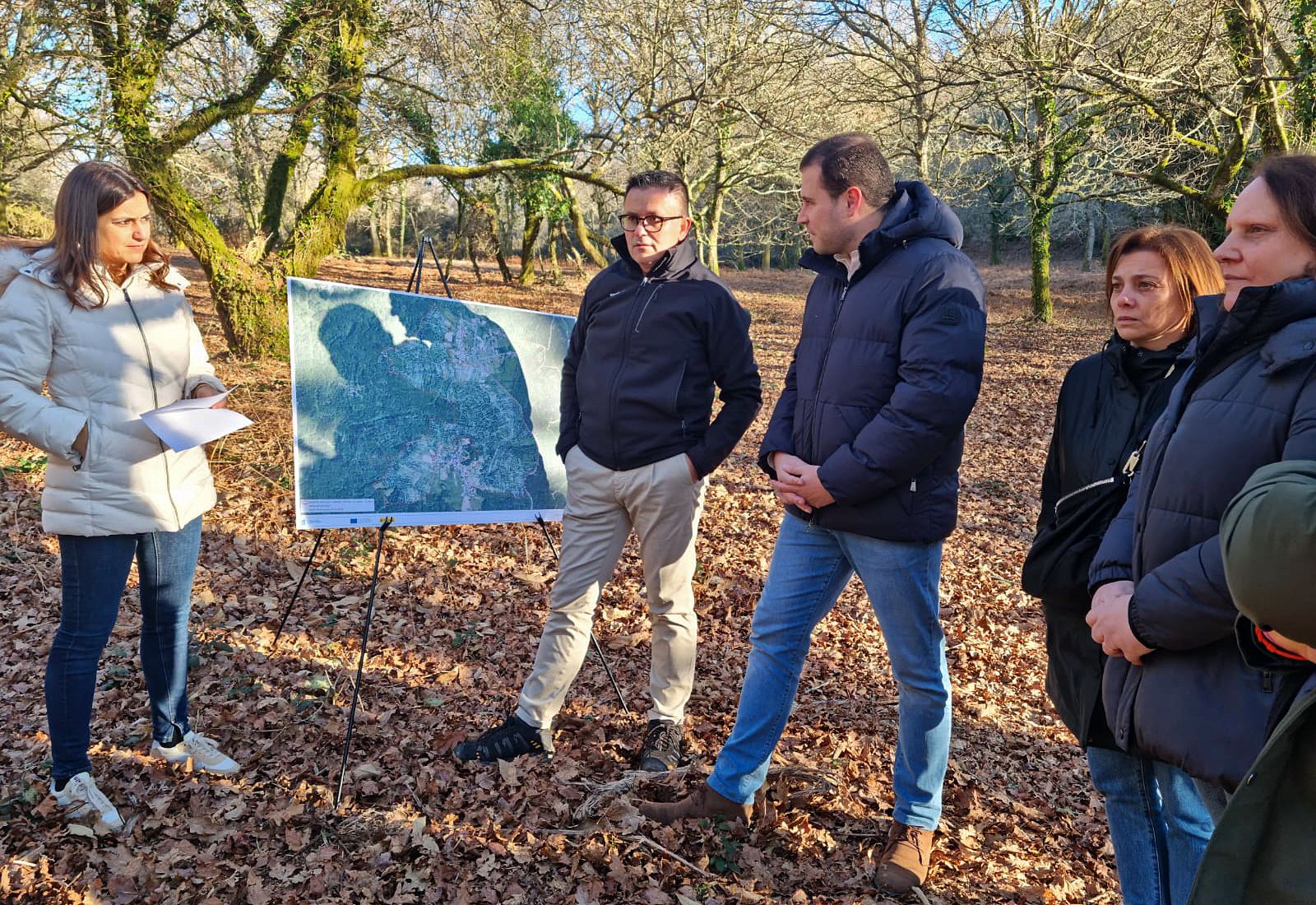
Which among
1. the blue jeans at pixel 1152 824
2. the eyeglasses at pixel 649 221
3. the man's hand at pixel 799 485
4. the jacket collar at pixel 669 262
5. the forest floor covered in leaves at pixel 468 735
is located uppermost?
the eyeglasses at pixel 649 221

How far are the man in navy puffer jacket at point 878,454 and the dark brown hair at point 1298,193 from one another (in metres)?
0.92

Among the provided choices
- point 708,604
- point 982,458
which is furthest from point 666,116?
point 708,604

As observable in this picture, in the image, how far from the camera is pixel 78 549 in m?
3.04

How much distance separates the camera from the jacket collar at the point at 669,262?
Result: 3551 millimetres

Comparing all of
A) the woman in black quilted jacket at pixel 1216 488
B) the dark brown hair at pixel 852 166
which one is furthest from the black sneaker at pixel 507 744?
the dark brown hair at pixel 852 166

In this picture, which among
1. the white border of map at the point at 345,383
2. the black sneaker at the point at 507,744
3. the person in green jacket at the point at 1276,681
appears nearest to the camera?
the person in green jacket at the point at 1276,681

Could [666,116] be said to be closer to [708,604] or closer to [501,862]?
[708,604]

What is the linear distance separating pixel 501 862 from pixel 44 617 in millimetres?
3512

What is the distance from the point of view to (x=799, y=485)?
294 cm

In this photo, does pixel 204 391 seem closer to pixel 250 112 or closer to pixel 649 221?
pixel 649 221

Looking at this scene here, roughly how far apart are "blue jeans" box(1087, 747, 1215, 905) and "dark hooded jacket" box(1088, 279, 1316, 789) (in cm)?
37

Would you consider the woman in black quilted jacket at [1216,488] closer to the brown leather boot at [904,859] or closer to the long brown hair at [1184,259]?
the long brown hair at [1184,259]

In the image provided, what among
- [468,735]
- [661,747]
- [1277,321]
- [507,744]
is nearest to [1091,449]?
[1277,321]

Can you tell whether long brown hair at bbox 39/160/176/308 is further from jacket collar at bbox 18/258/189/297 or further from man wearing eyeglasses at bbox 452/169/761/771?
man wearing eyeglasses at bbox 452/169/761/771
